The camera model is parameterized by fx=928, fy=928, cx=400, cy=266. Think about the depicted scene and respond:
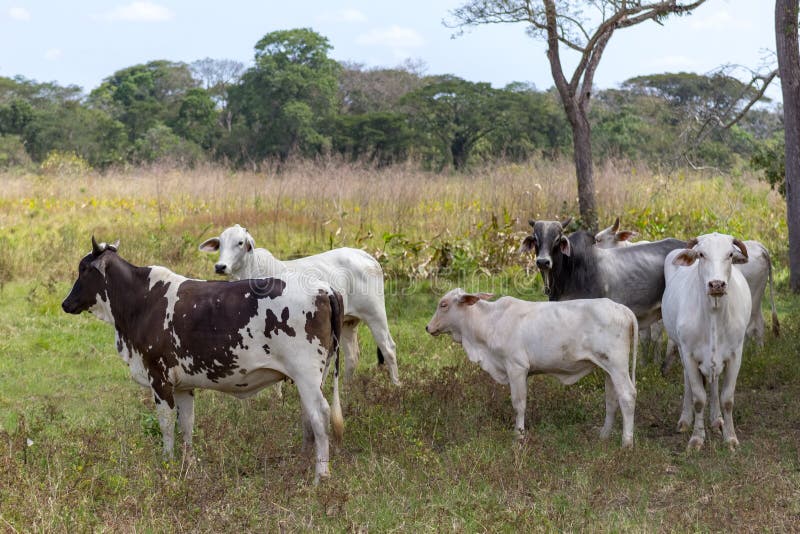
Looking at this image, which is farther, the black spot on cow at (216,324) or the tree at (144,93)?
the tree at (144,93)

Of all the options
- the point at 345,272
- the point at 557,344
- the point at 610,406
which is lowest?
the point at 610,406

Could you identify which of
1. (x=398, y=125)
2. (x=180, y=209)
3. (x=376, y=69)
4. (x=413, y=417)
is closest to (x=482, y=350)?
(x=413, y=417)

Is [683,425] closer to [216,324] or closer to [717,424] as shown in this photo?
[717,424]

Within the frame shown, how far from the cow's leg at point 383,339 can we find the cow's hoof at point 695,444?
3.05m

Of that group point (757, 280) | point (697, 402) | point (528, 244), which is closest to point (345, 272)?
point (528, 244)

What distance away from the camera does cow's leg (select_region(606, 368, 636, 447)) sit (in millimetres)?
6777

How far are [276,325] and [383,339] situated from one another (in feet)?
9.72

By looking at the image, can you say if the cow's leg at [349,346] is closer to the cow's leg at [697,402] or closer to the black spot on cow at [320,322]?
the black spot on cow at [320,322]

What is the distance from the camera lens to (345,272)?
29.2ft

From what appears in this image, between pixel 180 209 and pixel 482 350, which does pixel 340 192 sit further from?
pixel 482 350

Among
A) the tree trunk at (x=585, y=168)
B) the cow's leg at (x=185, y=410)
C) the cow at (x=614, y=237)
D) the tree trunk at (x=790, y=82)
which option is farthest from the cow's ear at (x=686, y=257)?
the tree trunk at (x=585, y=168)

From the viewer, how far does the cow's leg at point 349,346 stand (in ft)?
29.2

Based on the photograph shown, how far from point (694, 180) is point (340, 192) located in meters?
7.47

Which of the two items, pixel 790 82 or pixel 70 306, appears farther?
pixel 790 82
